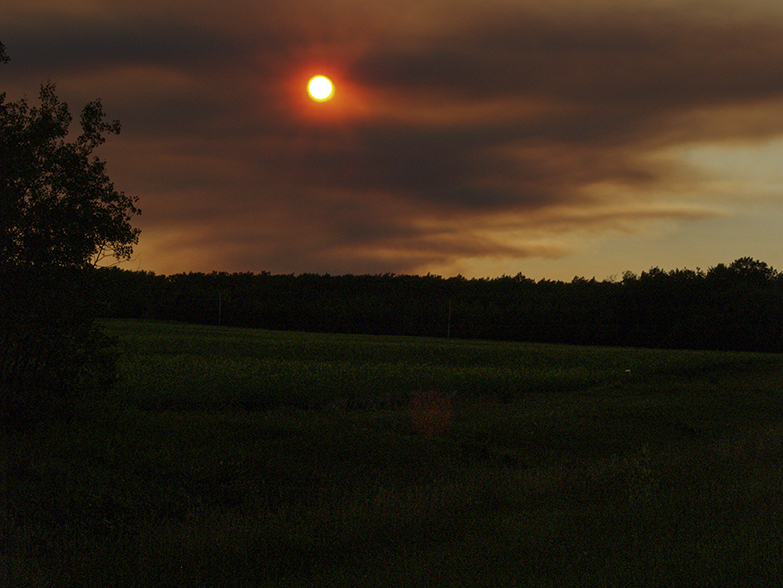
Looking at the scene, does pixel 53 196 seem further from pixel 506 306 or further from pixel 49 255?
pixel 506 306

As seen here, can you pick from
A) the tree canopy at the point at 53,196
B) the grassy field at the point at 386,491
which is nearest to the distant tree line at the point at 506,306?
the grassy field at the point at 386,491

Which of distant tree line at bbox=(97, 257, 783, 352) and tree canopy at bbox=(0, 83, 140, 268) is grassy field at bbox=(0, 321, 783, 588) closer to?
tree canopy at bbox=(0, 83, 140, 268)

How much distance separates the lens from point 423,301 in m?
128

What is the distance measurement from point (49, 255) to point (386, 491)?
10004 mm

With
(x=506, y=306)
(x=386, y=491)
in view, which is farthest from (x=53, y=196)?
(x=506, y=306)

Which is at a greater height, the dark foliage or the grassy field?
the dark foliage

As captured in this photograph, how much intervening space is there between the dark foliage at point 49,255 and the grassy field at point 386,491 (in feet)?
4.09

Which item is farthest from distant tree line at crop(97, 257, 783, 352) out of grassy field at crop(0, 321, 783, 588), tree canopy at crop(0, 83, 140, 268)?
tree canopy at crop(0, 83, 140, 268)

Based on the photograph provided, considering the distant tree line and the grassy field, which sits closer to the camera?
the grassy field

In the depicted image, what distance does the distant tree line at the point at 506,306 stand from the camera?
94188 millimetres

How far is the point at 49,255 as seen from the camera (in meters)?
17.2

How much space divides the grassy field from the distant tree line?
225 ft

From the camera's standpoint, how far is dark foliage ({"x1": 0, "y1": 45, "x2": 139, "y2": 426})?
16812mm

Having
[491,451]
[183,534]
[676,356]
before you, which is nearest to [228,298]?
[676,356]
